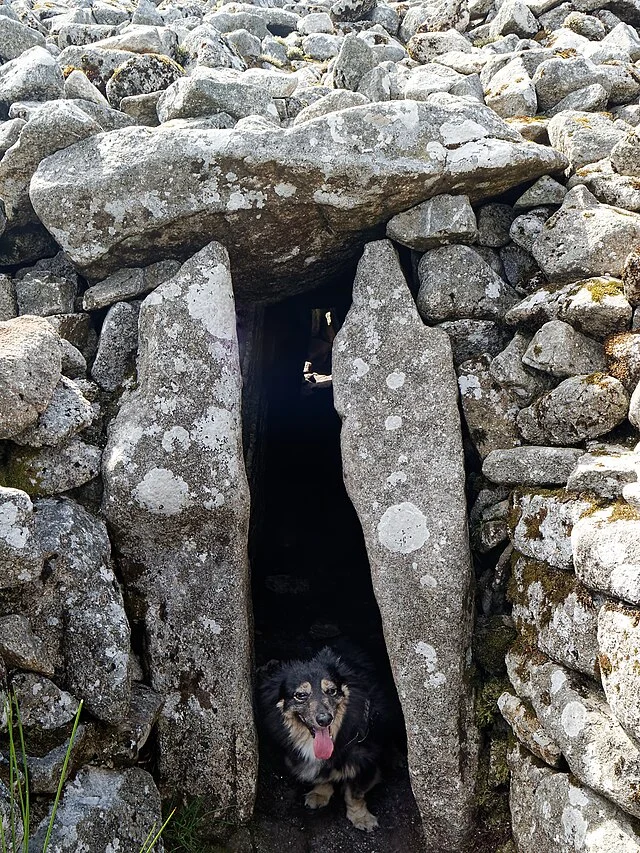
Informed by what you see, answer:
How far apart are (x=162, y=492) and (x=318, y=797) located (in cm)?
320

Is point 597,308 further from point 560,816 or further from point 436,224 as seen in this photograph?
point 560,816

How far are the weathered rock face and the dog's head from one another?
410 cm

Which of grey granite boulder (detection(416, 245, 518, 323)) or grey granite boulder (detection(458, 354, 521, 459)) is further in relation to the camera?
grey granite boulder (detection(416, 245, 518, 323))

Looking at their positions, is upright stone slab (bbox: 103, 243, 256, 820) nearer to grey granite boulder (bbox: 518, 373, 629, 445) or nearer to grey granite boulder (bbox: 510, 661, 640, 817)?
grey granite boulder (bbox: 510, 661, 640, 817)

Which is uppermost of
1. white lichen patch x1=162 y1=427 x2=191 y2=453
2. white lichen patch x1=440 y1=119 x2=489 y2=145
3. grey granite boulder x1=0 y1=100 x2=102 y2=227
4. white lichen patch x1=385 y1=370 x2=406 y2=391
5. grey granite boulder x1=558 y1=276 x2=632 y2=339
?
grey granite boulder x1=0 y1=100 x2=102 y2=227

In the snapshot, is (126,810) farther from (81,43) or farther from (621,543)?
(81,43)

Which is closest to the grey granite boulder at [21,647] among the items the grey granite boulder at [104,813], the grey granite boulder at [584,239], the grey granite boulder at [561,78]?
the grey granite boulder at [104,813]

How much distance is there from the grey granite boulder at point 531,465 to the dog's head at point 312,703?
7.83ft

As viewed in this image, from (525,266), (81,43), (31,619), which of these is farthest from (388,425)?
(81,43)

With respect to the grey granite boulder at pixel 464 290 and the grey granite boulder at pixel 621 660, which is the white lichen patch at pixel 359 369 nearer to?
the grey granite boulder at pixel 464 290

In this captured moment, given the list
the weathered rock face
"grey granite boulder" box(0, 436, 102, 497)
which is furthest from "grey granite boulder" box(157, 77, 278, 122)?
"grey granite boulder" box(0, 436, 102, 497)

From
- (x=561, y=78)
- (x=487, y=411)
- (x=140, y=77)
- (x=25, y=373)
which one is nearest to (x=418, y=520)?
(x=487, y=411)

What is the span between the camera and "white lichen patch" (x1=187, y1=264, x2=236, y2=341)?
6.02 metres

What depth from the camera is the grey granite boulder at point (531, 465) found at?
5203mm
